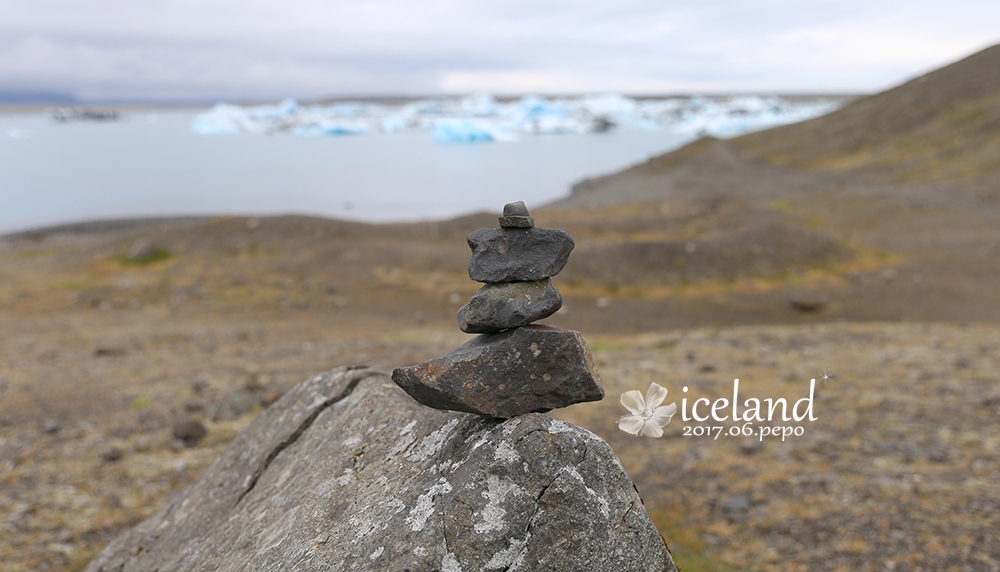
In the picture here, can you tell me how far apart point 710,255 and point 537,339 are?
22.9 metres

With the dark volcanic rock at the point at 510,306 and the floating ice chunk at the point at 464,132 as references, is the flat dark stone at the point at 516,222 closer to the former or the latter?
the dark volcanic rock at the point at 510,306

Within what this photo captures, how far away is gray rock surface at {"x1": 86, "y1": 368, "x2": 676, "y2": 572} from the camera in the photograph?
3482 millimetres

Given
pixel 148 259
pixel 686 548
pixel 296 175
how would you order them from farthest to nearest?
pixel 296 175 → pixel 148 259 → pixel 686 548

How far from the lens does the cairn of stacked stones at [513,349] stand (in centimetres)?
403

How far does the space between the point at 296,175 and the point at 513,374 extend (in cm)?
7166

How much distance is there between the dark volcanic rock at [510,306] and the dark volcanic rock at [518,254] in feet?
0.26

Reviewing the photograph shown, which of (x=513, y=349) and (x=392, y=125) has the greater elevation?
(x=392, y=125)

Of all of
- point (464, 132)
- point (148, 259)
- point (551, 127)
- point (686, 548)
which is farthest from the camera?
point (551, 127)

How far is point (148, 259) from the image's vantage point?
29250 millimetres

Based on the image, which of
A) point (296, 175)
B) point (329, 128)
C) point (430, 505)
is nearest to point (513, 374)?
point (430, 505)

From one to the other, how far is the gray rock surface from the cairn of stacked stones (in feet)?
0.73

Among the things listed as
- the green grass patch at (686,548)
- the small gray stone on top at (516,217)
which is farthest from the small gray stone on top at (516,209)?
the green grass patch at (686,548)

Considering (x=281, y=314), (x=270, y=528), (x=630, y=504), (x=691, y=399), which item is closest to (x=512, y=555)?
(x=630, y=504)

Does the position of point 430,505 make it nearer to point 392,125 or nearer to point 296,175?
point 296,175
